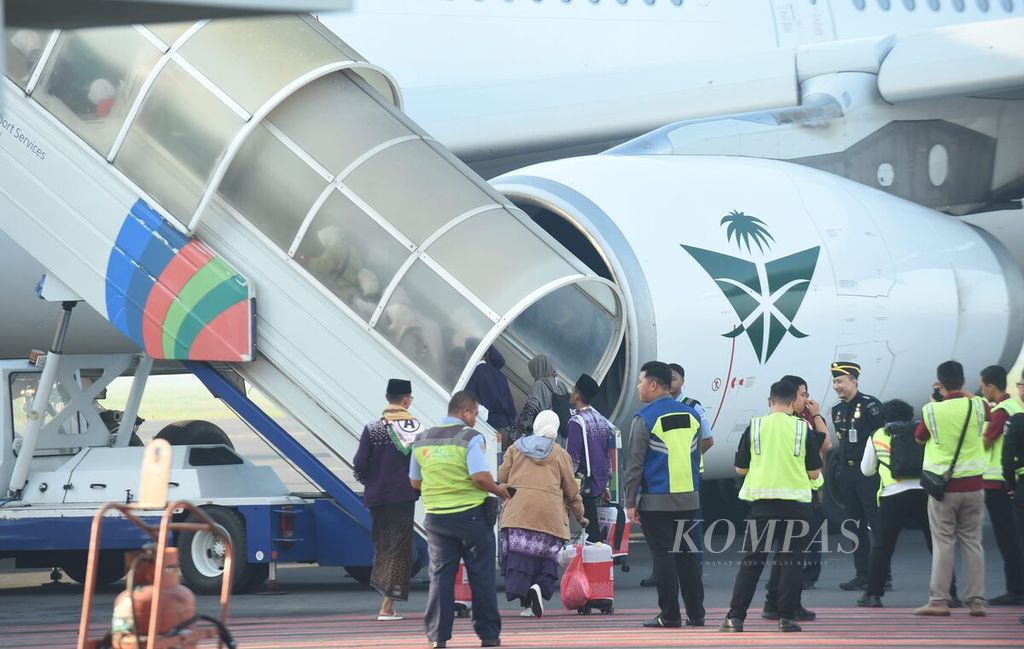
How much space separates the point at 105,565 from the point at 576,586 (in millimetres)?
3910

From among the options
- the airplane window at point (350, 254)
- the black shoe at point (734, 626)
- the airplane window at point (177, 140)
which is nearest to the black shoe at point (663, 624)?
the black shoe at point (734, 626)

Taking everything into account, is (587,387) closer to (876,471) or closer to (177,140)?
(876,471)

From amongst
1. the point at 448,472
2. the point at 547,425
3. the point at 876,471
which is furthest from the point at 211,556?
the point at 876,471

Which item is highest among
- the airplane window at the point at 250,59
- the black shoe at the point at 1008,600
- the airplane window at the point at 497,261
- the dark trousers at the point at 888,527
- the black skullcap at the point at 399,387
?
the airplane window at the point at 250,59

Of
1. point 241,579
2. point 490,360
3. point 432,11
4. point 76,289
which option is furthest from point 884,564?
point 432,11

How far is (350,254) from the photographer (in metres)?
9.80

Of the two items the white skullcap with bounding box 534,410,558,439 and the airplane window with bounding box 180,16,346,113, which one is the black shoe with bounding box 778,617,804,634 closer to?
the white skullcap with bounding box 534,410,558,439

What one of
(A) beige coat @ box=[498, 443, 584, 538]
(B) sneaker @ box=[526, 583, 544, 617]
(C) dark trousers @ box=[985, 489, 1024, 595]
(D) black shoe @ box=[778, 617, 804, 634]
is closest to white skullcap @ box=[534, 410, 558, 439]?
(A) beige coat @ box=[498, 443, 584, 538]

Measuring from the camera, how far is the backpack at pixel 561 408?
32.9 ft

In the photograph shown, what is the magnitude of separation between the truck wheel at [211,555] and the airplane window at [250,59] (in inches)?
105

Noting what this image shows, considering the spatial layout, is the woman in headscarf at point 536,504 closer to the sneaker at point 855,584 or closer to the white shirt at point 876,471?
the white shirt at point 876,471

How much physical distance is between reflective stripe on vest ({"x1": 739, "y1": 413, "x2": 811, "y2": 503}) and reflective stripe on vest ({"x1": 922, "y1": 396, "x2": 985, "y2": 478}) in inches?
39.6

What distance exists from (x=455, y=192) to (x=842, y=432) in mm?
3011

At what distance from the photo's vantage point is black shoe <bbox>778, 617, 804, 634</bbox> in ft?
27.2
